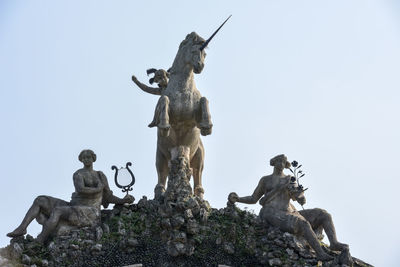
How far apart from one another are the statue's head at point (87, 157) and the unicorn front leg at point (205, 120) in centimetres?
220

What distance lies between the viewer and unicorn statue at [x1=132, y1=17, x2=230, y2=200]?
24844mm

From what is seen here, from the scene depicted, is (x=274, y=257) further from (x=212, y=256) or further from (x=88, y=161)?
(x=88, y=161)

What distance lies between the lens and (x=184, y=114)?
25047 millimetres

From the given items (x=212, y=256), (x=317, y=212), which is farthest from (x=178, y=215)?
(x=317, y=212)

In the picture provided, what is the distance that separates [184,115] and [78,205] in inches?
108

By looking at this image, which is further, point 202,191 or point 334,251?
point 202,191

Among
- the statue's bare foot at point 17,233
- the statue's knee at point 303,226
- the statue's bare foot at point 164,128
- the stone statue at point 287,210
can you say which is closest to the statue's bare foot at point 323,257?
the stone statue at point 287,210

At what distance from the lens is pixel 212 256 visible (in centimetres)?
2370

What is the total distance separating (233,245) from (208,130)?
2343mm

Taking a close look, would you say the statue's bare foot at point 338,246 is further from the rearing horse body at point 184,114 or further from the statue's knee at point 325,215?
the rearing horse body at point 184,114

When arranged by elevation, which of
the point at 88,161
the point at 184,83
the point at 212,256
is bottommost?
the point at 212,256

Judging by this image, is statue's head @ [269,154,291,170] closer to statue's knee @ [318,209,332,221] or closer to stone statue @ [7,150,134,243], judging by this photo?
statue's knee @ [318,209,332,221]

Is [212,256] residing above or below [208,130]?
below

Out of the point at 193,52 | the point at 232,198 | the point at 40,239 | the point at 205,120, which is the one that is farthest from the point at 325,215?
the point at 40,239
